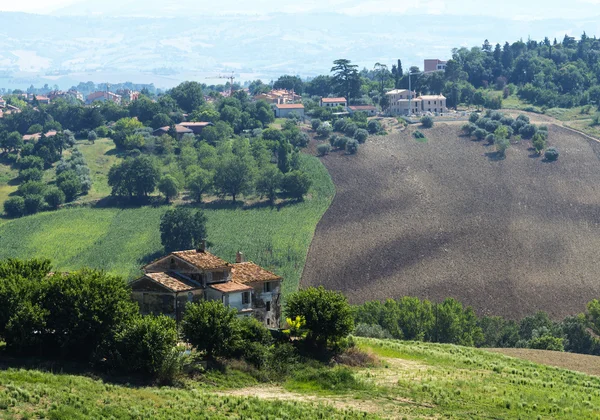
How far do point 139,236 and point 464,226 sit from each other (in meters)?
42.5

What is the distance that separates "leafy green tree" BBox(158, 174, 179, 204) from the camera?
165 metres

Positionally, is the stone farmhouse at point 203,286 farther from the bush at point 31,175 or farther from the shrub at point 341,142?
the shrub at point 341,142

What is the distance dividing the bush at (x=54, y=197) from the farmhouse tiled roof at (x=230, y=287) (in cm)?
9205

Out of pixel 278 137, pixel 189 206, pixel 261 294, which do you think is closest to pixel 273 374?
pixel 261 294

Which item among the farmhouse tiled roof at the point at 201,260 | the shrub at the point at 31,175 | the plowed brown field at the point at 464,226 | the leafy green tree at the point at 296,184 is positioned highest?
the farmhouse tiled roof at the point at 201,260

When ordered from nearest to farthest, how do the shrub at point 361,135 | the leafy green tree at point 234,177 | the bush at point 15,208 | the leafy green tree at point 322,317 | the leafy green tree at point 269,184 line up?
the leafy green tree at point 322,317 → the bush at point 15,208 → the leafy green tree at point 269,184 → the leafy green tree at point 234,177 → the shrub at point 361,135

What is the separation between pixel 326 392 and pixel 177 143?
138 m

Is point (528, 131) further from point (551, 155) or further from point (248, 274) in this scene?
point (248, 274)

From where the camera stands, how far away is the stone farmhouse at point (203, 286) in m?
71.1

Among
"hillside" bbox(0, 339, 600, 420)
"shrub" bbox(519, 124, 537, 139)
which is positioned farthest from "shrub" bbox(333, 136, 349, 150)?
"hillside" bbox(0, 339, 600, 420)

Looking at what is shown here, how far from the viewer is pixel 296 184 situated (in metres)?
166

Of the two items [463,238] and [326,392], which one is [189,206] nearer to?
[463,238]

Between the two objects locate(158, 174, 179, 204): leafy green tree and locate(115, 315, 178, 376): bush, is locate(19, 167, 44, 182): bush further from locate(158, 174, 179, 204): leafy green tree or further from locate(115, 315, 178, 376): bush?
locate(115, 315, 178, 376): bush

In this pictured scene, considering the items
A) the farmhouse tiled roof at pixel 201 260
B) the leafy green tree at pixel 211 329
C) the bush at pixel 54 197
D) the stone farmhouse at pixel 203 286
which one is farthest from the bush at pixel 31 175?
the leafy green tree at pixel 211 329
